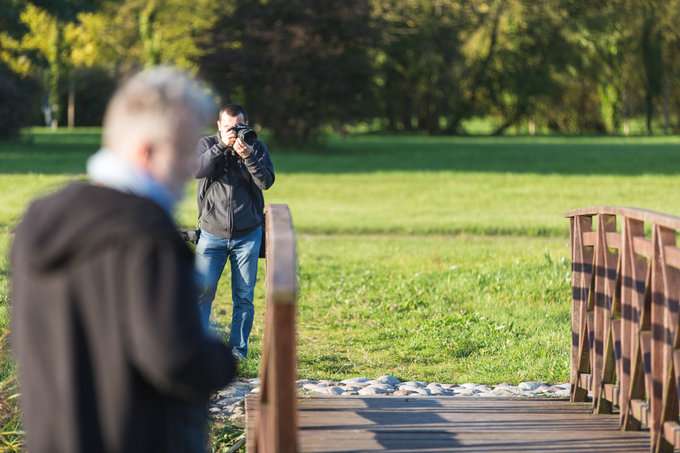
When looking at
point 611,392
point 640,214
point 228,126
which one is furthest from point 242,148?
point 640,214

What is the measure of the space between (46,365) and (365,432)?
2919 millimetres

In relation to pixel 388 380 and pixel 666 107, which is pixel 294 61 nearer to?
pixel 666 107

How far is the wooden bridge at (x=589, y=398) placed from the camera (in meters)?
4.51

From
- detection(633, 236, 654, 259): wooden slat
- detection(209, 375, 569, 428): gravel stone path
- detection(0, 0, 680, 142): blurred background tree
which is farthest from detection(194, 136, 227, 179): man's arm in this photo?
detection(0, 0, 680, 142): blurred background tree

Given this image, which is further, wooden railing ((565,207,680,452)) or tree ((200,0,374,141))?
tree ((200,0,374,141))

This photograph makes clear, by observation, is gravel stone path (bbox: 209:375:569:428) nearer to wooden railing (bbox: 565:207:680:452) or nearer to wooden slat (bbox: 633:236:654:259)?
wooden railing (bbox: 565:207:680:452)

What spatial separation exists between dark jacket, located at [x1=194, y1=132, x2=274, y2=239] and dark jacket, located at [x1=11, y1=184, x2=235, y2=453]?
16.4ft

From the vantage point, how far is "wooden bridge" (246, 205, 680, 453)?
451 centimetres

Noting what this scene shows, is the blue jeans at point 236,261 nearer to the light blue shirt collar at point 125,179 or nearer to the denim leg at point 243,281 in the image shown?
the denim leg at point 243,281

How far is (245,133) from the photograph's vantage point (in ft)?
23.7

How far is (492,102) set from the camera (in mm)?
61625

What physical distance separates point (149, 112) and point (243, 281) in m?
5.32

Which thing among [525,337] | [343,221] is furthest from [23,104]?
[525,337]

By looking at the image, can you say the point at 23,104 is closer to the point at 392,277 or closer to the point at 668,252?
the point at 392,277
